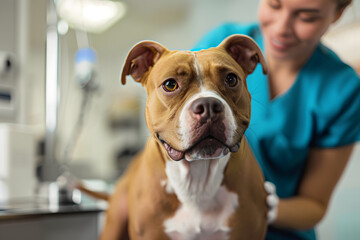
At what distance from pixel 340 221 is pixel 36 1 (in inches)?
56.1

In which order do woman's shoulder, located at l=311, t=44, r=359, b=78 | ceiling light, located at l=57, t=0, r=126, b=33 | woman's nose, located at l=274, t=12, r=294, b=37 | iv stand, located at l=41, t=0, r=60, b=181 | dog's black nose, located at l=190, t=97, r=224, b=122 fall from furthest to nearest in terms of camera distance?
iv stand, located at l=41, t=0, r=60, b=181
ceiling light, located at l=57, t=0, r=126, b=33
woman's shoulder, located at l=311, t=44, r=359, b=78
woman's nose, located at l=274, t=12, r=294, b=37
dog's black nose, located at l=190, t=97, r=224, b=122

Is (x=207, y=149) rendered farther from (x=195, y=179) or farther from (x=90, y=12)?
(x=90, y=12)

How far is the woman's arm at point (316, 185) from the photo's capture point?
1.79 ft

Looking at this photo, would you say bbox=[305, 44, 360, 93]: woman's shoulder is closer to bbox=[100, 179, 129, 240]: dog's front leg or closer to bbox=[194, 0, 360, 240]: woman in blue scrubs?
bbox=[194, 0, 360, 240]: woman in blue scrubs

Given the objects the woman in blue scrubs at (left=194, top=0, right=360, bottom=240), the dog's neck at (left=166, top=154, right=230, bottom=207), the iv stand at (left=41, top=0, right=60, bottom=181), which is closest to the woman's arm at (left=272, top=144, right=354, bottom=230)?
the woman in blue scrubs at (left=194, top=0, right=360, bottom=240)

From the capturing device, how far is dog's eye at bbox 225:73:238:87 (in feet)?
0.90

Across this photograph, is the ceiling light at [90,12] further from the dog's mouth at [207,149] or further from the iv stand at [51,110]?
the dog's mouth at [207,149]

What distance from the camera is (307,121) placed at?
0.58m

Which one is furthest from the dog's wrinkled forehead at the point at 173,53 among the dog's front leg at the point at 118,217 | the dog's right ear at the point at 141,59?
the dog's front leg at the point at 118,217

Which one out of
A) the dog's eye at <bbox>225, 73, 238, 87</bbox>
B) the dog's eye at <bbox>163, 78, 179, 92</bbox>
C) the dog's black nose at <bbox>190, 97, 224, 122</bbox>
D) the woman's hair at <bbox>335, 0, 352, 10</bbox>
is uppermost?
the woman's hair at <bbox>335, 0, 352, 10</bbox>

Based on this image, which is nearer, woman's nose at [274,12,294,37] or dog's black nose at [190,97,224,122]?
dog's black nose at [190,97,224,122]

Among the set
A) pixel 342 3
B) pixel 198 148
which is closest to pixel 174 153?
pixel 198 148

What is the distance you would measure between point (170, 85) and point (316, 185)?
42 centimetres

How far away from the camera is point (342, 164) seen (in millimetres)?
637
